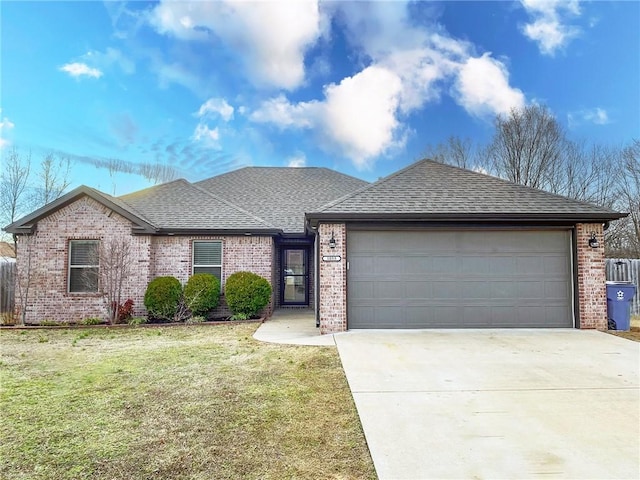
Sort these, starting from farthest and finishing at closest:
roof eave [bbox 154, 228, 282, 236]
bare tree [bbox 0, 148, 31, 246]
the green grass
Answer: bare tree [bbox 0, 148, 31, 246] < roof eave [bbox 154, 228, 282, 236] < the green grass

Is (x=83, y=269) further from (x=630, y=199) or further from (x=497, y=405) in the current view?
(x=630, y=199)

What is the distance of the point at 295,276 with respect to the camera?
14.0m

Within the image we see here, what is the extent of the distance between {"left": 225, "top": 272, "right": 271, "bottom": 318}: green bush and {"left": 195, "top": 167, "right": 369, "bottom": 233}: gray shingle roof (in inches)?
100

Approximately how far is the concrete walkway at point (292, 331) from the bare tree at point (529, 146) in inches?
632

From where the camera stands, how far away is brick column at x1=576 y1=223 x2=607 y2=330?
8594 mm

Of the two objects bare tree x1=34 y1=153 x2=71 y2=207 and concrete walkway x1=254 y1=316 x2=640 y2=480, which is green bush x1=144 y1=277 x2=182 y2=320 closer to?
concrete walkway x1=254 y1=316 x2=640 y2=480

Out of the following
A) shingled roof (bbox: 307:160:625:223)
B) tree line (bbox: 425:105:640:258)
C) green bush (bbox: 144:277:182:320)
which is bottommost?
green bush (bbox: 144:277:182:320)

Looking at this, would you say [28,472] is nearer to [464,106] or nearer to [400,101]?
[400,101]

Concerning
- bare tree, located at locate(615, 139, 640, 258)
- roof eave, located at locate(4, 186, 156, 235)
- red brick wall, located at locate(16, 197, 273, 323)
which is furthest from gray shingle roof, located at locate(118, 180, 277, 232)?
bare tree, located at locate(615, 139, 640, 258)

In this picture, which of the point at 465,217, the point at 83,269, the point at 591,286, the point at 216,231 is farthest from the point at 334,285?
the point at 83,269

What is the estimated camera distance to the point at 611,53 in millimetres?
13953

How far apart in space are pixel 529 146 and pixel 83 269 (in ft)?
72.7

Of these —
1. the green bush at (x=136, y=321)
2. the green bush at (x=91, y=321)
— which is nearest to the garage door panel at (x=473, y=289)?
the green bush at (x=136, y=321)

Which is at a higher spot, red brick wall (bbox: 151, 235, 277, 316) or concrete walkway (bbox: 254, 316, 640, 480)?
red brick wall (bbox: 151, 235, 277, 316)
